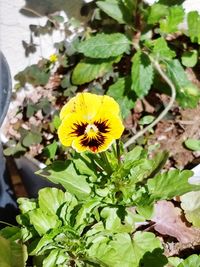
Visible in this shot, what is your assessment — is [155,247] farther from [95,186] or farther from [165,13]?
[165,13]

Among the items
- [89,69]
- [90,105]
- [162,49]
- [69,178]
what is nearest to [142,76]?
[162,49]

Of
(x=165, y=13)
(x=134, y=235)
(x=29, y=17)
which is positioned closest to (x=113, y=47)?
(x=165, y=13)

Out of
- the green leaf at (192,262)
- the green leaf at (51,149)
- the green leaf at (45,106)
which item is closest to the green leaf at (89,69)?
the green leaf at (45,106)

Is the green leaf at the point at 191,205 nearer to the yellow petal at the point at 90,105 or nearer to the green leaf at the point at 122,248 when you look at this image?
the green leaf at the point at 122,248

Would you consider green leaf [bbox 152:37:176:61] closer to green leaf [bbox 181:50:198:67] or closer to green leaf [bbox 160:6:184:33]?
green leaf [bbox 160:6:184:33]

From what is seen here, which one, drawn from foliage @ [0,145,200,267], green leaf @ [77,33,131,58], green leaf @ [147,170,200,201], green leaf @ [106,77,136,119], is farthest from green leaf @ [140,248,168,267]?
green leaf @ [77,33,131,58]
